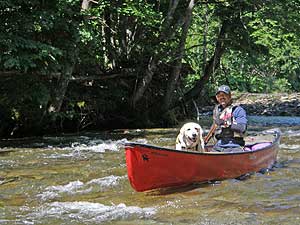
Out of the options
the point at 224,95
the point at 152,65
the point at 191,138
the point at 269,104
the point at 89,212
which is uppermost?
the point at 152,65

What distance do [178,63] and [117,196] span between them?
11.1m

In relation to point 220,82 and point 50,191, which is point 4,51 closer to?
point 50,191

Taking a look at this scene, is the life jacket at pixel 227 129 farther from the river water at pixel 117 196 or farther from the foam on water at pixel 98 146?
the foam on water at pixel 98 146

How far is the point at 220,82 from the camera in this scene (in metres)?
31.5

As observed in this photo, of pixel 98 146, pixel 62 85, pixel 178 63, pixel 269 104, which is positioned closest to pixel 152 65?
pixel 178 63

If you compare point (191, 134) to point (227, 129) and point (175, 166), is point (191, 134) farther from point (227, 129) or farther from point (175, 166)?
point (227, 129)

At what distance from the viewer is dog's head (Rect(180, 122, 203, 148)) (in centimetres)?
752

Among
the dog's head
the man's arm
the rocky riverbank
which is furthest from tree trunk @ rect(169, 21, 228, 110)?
the dog's head

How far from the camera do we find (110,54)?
653 inches

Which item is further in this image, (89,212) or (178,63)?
(178,63)

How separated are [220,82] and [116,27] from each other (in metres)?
15.9

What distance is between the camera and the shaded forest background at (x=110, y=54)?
1235cm

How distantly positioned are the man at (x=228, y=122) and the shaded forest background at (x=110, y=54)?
497 cm

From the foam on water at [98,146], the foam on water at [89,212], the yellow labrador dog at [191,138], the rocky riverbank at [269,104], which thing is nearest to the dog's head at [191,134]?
the yellow labrador dog at [191,138]
